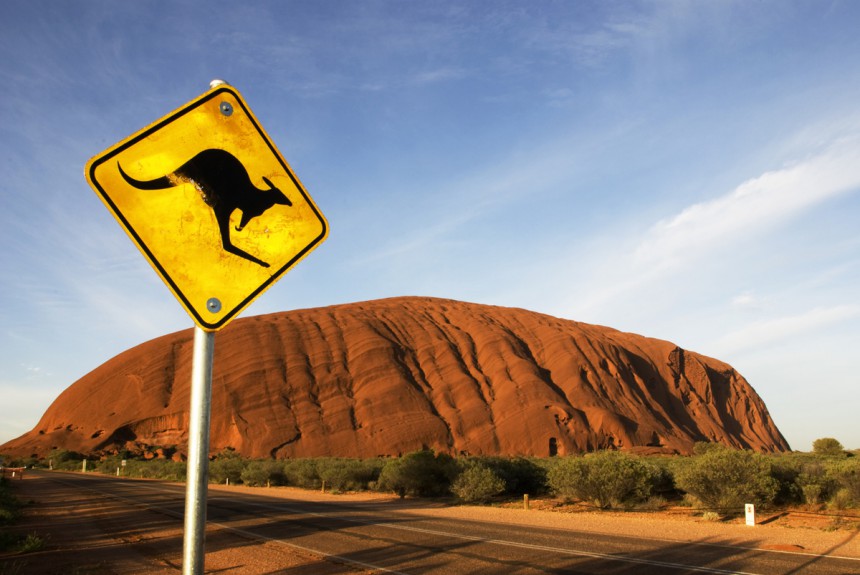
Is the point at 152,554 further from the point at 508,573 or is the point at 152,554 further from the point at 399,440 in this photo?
the point at 399,440

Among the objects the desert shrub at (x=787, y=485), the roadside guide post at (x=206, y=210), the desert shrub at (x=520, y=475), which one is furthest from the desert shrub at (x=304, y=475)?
the roadside guide post at (x=206, y=210)

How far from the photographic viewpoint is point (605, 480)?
2178 centimetres

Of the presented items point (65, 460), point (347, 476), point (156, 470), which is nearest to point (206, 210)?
point (347, 476)

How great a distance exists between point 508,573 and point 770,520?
→ 12.4 m

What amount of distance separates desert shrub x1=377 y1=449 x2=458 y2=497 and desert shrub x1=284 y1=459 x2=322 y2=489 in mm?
8853

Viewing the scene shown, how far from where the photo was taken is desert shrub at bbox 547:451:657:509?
2166cm

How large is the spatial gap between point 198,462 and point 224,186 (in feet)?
3.03

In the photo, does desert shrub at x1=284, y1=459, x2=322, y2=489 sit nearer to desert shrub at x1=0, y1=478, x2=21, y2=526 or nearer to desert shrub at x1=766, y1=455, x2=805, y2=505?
desert shrub at x1=0, y1=478, x2=21, y2=526

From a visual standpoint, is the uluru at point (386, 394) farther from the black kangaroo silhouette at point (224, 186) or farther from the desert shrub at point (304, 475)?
the black kangaroo silhouette at point (224, 186)

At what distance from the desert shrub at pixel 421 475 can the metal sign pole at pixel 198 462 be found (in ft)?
94.3

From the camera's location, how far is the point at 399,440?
5612 centimetres

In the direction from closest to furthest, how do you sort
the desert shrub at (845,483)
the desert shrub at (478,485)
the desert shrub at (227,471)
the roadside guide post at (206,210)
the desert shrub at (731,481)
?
1. the roadside guide post at (206,210)
2. the desert shrub at (845,483)
3. the desert shrub at (731,481)
4. the desert shrub at (478,485)
5. the desert shrub at (227,471)

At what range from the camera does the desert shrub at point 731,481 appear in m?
19.4

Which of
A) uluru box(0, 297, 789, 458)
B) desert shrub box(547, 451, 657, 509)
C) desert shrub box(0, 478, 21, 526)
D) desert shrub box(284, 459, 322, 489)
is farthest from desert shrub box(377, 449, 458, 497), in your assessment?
uluru box(0, 297, 789, 458)
